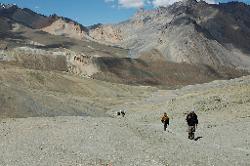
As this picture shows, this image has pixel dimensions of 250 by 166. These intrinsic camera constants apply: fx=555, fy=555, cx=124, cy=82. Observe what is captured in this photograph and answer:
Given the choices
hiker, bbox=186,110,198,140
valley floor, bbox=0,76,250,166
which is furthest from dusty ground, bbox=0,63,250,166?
hiker, bbox=186,110,198,140

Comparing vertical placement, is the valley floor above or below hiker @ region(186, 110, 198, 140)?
below

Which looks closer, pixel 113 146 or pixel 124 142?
pixel 113 146

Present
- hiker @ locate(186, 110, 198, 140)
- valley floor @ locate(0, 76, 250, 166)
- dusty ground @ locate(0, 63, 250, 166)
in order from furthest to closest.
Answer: hiker @ locate(186, 110, 198, 140) → dusty ground @ locate(0, 63, 250, 166) → valley floor @ locate(0, 76, 250, 166)

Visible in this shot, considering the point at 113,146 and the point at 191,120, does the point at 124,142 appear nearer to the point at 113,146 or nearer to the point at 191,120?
the point at 113,146

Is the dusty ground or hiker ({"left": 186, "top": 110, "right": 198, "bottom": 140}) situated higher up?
hiker ({"left": 186, "top": 110, "right": 198, "bottom": 140})

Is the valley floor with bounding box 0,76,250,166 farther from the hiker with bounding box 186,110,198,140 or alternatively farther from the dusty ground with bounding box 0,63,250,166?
the hiker with bounding box 186,110,198,140

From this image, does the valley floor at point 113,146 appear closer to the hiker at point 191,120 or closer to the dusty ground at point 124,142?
the dusty ground at point 124,142

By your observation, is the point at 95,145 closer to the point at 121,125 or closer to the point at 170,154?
the point at 170,154

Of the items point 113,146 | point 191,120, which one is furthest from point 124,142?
point 191,120

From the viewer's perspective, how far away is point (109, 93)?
375ft

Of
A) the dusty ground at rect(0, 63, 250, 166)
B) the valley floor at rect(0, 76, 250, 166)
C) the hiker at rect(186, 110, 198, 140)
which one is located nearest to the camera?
the valley floor at rect(0, 76, 250, 166)

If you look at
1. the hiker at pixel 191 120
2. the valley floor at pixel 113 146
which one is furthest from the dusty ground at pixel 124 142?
the hiker at pixel 191 120

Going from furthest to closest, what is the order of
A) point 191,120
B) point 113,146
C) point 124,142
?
1. point 191,120
2. point 124,142
3. point 113,146

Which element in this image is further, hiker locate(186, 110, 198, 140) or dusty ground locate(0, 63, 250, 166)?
hiker locate(186, 110, 198, 140)
